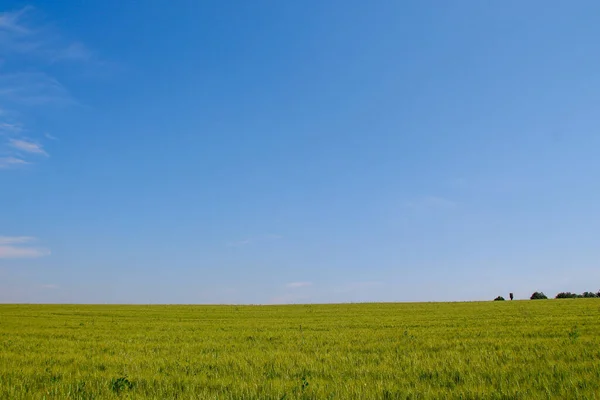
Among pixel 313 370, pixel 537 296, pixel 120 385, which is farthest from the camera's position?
pixel 537 296

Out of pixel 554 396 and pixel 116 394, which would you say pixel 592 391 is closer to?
pixel 554 396

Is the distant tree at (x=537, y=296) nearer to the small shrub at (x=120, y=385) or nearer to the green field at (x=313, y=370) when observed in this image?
the green field at (x=313, y=370)

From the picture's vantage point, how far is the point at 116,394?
7.96m

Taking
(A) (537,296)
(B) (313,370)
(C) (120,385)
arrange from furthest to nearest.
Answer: (A) (537,296) < (B) (313,370) < (C) (120,385)

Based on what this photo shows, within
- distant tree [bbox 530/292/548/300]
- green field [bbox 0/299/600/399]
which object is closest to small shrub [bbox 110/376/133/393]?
green field [bbox 0/299/600/399]

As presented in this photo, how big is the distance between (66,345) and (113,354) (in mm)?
4238

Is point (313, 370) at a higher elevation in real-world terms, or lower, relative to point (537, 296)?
higher

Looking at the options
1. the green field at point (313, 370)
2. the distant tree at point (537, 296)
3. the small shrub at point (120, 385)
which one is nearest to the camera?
the green field at point (313, 370)

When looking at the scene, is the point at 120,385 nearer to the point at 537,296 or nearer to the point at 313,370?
the point at 313,370

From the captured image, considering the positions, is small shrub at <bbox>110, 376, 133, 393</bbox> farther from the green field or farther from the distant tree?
the distant tree

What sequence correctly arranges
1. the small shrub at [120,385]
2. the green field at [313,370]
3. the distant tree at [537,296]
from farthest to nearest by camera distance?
the distant tree at [537,296] → the small shrub at [120,385] → the green field at [313,370]

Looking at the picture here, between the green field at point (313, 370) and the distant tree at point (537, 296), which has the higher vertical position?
the green field at point (313, 370)

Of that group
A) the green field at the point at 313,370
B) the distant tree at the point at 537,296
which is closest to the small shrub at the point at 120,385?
the green field at the point at 313,370

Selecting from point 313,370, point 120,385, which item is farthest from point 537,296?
point 120,385
